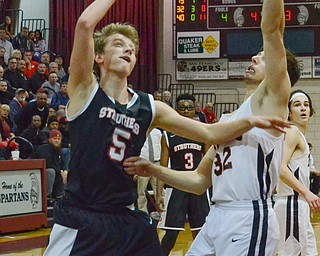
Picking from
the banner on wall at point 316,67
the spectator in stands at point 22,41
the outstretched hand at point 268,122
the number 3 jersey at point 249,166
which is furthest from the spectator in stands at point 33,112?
the outstretched hand at point 268,122

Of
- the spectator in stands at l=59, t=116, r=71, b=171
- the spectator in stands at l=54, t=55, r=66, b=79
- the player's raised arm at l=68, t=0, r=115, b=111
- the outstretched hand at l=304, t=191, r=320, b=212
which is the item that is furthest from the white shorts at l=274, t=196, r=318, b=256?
the spectator in stands at l=54, t=55, r=66, b=79

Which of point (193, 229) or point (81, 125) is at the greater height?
point (81, 125)

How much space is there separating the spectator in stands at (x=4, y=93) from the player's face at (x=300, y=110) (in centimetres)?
805

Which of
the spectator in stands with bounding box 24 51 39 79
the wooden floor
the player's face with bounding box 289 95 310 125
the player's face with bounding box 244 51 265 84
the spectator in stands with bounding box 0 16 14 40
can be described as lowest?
the wooden floor

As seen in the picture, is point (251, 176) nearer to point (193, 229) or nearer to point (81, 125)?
point (81, 125)

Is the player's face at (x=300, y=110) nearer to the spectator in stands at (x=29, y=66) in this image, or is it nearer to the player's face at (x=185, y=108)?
the player's face at (x=185, y=108)

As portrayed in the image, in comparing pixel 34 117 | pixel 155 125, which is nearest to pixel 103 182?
pixel 155 125

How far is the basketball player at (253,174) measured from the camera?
161 inches

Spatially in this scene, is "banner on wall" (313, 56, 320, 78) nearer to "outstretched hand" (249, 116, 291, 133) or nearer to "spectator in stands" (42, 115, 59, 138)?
"spectator in stands" (42, 115, 59, 138)

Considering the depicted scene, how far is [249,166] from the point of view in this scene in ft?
13.7

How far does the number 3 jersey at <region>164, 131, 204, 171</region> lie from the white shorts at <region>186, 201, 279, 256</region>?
4.33 m

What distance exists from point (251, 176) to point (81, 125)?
1.00 m

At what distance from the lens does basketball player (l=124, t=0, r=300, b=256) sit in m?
4.08

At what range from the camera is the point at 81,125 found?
12.7 ft
